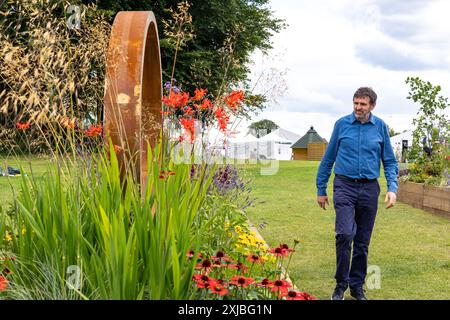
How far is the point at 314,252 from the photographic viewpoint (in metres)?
7.11

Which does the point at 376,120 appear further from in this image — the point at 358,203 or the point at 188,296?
the point at 188,296

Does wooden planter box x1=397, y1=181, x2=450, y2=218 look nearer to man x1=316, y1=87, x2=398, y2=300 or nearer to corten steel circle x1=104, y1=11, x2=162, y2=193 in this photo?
man x1=316, y1=87, x2=398, y2=300

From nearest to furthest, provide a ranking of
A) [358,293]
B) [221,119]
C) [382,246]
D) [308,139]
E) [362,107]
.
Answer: [221,119] → [362,107] → [358,293] → [382,246] → [308,139]

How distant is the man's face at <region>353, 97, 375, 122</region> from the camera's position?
4812mm

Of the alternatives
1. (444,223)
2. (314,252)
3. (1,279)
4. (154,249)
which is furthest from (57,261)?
(444,223)

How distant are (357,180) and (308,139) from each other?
46694 mm

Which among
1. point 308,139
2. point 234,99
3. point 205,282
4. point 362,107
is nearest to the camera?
point 205,282

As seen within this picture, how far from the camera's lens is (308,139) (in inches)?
2012

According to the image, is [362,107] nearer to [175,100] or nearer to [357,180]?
[357,180]

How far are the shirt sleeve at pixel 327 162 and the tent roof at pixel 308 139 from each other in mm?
41856

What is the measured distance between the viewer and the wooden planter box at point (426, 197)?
9.90 metres

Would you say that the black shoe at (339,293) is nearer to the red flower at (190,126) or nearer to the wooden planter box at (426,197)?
the red flower at (190,126)

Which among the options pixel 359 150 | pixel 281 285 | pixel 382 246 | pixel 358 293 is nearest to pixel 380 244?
pixel 382 246

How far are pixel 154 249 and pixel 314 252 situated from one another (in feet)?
15.2
